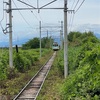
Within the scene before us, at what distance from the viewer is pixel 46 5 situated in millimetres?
23828

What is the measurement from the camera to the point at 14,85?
21.2 meters

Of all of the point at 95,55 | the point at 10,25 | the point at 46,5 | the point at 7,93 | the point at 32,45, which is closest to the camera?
the point at 95,55

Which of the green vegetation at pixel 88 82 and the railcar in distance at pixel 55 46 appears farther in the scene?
the railcar in distance at pixel 55 46

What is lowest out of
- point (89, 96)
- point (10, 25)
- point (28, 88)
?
point (28, 88)

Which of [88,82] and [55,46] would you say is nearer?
[88,82]

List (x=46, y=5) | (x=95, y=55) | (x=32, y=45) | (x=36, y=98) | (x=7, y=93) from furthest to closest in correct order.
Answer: (x=32, y=45)
(x=46, y=5)
(x=7, y=93)
(x=36, y=98)
(x=95, y=55)

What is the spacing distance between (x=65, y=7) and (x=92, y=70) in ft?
44.3

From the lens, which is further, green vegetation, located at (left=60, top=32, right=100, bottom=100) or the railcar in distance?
Answer: the railcar in distance

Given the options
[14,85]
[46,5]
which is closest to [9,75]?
[14,85]

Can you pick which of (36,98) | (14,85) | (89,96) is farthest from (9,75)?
(89,96)

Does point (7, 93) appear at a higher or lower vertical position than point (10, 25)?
lower

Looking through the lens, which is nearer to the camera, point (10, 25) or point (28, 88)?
point (28, 88)

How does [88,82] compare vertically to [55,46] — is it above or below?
above

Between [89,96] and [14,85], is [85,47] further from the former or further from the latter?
[89,96]
